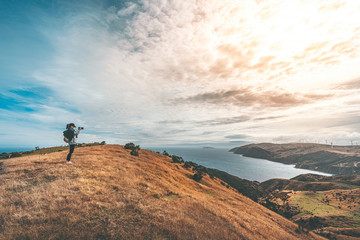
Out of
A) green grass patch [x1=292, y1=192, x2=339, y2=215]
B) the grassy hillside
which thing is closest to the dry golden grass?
the grassy hillside

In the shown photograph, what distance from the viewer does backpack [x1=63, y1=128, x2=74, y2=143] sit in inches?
549

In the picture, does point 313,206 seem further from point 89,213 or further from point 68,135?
point 68,135

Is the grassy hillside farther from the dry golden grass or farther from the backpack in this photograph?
the backpack

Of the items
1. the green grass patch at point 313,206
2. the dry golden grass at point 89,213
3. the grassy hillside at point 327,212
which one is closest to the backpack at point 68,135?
the dry golden grass at point 89,213

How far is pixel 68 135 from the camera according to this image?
14039mm

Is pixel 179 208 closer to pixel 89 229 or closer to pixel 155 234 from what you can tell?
pixel 155 234

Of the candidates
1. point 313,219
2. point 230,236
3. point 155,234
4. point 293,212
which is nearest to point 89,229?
point 155,234

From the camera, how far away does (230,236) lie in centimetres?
852

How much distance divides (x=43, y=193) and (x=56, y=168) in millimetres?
5538

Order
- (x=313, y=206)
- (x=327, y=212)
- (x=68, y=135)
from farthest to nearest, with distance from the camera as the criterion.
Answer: (x=313, y=206) < (x=327, y=212) < (x=68, y=135)

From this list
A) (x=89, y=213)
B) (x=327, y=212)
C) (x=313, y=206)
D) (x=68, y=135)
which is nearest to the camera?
(x=89, y=213)

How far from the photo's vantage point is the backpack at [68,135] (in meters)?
13.9

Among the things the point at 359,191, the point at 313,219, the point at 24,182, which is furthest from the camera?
the point at 359,191

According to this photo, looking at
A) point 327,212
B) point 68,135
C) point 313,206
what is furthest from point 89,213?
point 313,206
